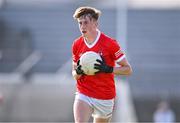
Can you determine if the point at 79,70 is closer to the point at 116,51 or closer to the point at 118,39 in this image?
the point at 116,51

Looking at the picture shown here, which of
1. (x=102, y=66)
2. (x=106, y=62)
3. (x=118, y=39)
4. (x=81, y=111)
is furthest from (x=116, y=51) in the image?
(x=118, y=39)

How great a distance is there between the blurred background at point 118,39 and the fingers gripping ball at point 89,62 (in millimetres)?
12304

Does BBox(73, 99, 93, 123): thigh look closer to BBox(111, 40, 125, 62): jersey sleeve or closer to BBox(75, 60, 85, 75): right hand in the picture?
BBox(75, 60, 85, 75): right hand

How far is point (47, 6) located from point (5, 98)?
10449 mm

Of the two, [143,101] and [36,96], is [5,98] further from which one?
[143,101]

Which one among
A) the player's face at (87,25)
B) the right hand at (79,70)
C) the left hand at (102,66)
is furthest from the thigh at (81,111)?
the player's face at (87,25)

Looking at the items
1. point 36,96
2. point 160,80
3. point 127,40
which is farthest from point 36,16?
point 36,96

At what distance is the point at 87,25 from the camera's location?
877cm

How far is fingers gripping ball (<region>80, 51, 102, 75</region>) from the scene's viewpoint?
8.72 meters

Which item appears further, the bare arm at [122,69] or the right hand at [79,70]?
the bare arm at [122,69]

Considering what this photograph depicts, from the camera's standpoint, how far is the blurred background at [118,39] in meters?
24.2

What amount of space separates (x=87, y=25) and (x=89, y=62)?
0.43 metres

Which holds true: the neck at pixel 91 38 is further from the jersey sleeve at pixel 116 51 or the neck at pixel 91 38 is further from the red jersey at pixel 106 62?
the jersey sleeve at pixel 116 51

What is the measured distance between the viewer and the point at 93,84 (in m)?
8.88
